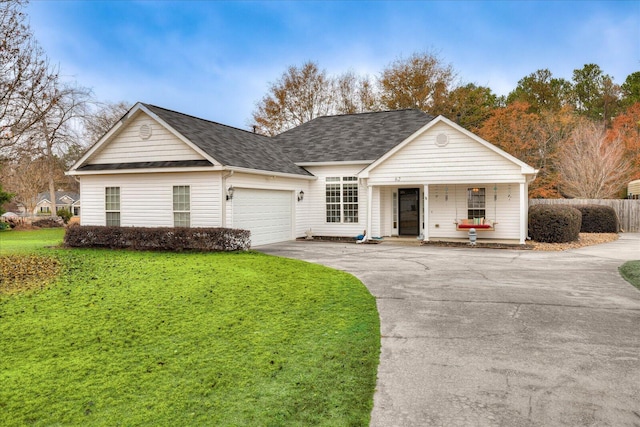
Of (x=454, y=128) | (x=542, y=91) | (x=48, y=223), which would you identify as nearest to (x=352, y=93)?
(x=542, y=91)

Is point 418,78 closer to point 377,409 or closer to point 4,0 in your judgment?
point 4,0

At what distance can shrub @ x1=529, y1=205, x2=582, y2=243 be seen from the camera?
1627cm

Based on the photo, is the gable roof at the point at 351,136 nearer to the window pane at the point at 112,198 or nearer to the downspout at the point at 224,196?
the downspout at the point at 224,196

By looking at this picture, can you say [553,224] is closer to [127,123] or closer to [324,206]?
[324,206]

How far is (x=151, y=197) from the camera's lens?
15523mm

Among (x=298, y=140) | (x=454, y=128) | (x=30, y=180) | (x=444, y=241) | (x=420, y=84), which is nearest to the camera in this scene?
(x=454, y=128)

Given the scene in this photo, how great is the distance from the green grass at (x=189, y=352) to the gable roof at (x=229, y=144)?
718 cm

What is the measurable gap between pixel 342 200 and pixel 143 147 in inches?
333

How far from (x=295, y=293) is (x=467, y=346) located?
341 cm

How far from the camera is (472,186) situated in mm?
17688

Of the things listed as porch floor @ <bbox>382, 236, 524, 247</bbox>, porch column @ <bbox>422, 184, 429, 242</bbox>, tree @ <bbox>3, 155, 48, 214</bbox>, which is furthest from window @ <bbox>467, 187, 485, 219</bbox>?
tree @ <bbox>3, 155, 48, 214</bbox>

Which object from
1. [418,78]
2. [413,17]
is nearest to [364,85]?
[418,78]

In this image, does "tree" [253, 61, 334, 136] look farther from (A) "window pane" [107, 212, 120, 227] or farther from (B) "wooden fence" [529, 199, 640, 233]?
(A) "window pane" [107, 212, 120, 227]

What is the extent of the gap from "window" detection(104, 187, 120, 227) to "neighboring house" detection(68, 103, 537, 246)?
0.13ft
